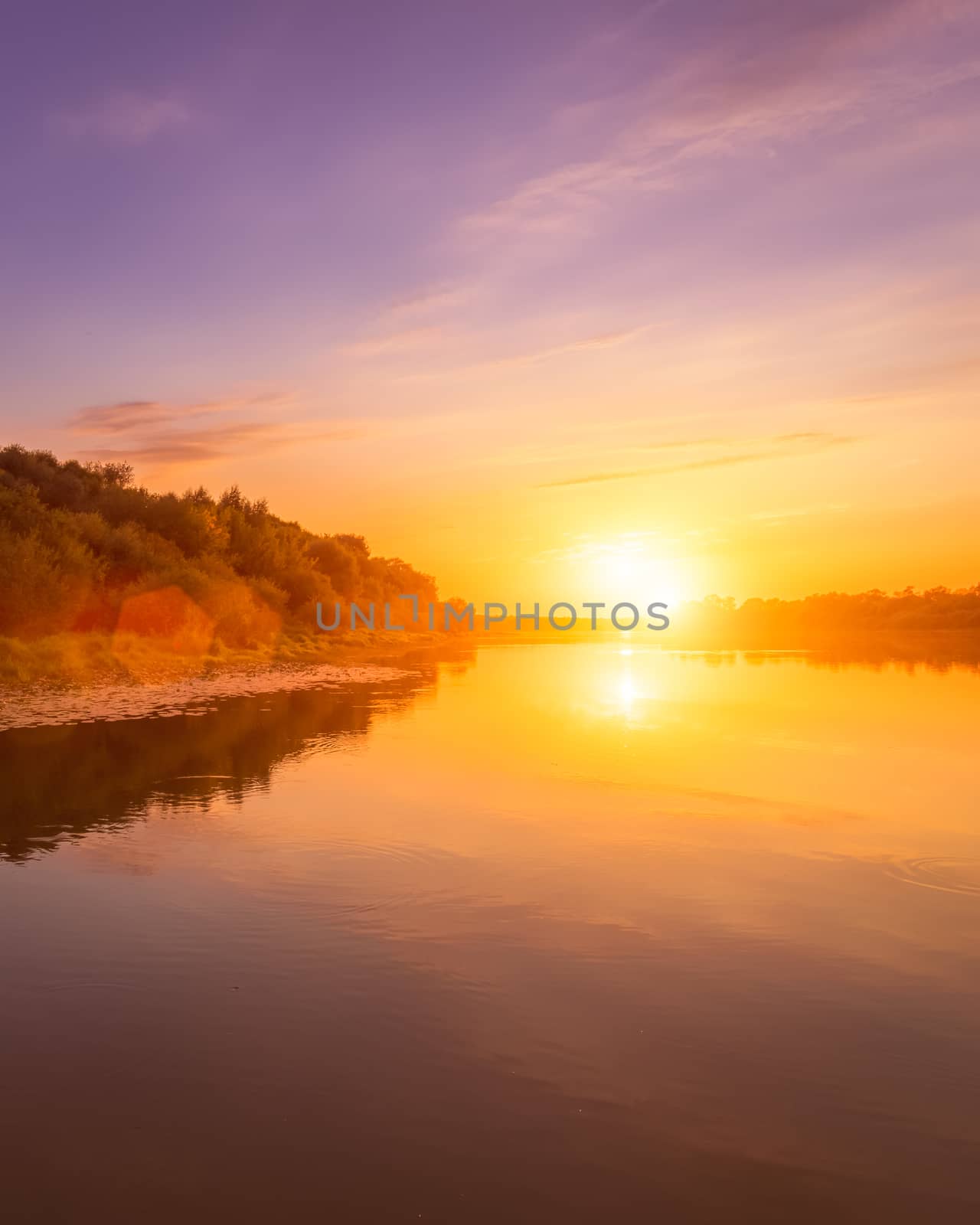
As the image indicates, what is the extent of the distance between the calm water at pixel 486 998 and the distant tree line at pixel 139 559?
22.1 m

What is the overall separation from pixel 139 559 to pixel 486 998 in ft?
139

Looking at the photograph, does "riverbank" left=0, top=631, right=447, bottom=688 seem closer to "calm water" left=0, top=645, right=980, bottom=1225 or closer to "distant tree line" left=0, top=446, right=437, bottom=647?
"distant tree line" left=0, top=446, right=437, bottom=647

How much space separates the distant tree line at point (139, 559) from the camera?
3494 cm

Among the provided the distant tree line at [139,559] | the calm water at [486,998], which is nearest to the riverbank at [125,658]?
the distant tree line at [139,559]

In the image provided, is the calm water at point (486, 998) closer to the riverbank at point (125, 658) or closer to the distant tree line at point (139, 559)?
the riverbank at point (125, 658)

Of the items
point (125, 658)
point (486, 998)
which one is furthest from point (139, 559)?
point (486, 998)

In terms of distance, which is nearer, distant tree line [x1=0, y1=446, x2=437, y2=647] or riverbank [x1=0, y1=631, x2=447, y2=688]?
riverbank [x1=0, y1=631, x2=447, y2=688]

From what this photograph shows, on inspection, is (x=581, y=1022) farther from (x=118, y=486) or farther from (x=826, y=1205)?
(x=118, y=486)

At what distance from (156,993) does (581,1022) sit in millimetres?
3027

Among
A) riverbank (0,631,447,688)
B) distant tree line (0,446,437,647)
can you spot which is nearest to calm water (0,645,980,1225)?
riverbank (0,631,447,688)

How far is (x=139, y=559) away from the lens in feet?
146

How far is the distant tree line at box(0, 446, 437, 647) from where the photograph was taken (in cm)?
3494

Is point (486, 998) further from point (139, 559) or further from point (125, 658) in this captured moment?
point (139, 559)

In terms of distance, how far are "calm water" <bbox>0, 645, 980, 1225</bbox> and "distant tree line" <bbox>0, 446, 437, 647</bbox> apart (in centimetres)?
2214
